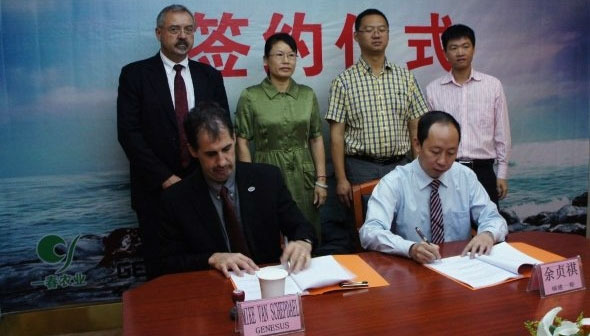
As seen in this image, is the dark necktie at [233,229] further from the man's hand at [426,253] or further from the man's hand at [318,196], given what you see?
the man's hand at [318,196]

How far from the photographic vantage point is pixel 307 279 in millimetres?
1633

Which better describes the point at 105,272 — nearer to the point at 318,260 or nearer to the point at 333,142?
the point at 333,142

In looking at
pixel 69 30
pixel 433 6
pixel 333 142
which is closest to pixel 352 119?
pixel 333 142

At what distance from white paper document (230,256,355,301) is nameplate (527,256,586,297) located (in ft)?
1.70

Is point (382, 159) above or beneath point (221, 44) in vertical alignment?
beneath

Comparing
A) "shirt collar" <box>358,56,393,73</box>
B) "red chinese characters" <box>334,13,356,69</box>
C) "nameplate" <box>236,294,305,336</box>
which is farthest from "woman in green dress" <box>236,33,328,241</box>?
"nameplate" <box>236,294,305,336</box>

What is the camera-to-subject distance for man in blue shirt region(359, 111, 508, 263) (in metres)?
2.19

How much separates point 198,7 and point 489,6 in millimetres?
1971

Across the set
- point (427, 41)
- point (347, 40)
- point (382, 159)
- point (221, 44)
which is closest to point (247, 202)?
point (382, 159)

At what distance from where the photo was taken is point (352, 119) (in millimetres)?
3156

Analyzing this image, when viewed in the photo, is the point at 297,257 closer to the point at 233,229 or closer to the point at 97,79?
the point at 233,229

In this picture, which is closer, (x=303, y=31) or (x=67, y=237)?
(x=67, y=237)

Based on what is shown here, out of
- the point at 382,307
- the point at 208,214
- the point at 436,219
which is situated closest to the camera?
the point at 382,307

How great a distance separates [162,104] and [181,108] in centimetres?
10
